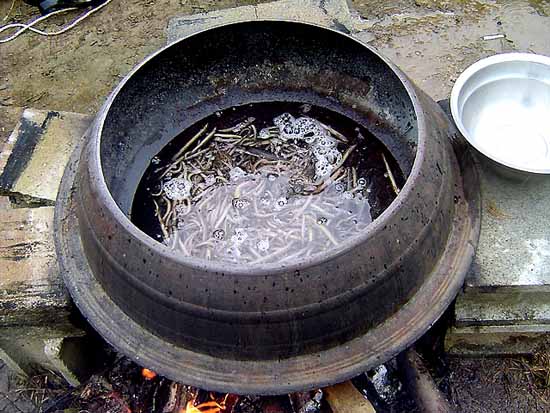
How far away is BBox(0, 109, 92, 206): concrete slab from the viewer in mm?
2980

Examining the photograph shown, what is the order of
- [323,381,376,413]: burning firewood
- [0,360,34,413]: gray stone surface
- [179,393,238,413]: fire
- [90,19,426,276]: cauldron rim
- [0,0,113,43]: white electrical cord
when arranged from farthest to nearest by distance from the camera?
[0,0,113,43]: white electrical cord < [0,360,34,413]: gray stone surface < [179,393,238,413]: fire < [323,381,376,413]: burning firewood < [90,19,426,276]: cauldron rim

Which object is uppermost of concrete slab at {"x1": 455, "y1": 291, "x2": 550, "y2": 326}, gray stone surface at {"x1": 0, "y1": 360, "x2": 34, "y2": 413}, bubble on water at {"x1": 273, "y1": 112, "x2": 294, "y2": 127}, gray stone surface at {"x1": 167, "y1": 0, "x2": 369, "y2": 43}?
gray stone surface at {"x1": 167, "y1": 0, "x2": 369, "y2": 43}

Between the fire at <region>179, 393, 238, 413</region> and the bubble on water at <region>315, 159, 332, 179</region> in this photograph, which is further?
the bubble on water at <region>315, 159, 332, 179</region>

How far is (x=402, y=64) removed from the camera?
11.5 feet

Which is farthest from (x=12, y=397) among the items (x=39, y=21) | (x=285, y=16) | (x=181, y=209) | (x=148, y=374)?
(x=39, y=21)

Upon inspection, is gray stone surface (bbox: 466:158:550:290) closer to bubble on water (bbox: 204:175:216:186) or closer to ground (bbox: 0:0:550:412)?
ground (bbox: 0:0:550:412)

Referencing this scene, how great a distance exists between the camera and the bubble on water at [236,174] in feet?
9.46

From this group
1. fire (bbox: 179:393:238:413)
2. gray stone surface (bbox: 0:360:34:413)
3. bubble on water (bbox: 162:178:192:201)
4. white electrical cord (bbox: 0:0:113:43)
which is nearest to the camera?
fire (bbox: 179:393:238:413)

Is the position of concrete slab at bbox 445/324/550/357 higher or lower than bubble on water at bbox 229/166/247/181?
lower

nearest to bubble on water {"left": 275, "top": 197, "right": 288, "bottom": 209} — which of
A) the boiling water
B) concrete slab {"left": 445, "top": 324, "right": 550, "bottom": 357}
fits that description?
the boiling water

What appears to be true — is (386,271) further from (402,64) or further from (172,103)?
(402,64)

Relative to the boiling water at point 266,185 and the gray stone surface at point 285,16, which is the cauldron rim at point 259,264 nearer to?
the boiling water at point 266,185

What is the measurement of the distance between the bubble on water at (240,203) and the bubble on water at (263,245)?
0.81 ft

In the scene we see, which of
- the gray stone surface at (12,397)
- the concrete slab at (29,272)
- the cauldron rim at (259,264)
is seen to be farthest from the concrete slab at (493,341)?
the gray stone surface at (12,397)
